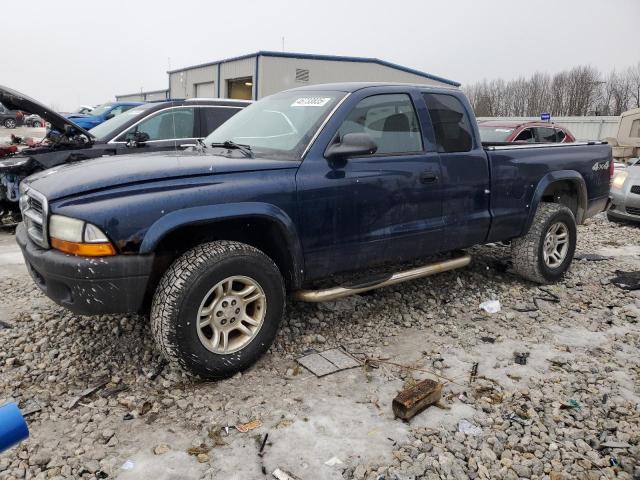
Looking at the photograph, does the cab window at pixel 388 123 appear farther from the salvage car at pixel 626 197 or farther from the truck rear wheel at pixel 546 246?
the salvage car at pixel 626 197

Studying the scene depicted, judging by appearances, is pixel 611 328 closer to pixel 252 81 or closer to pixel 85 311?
Result: pixel 85 311

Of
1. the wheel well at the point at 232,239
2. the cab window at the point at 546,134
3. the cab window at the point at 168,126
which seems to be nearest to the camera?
the wheel well at the point at 232,239

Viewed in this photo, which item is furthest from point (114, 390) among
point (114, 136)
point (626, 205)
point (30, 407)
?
point (626, 205)

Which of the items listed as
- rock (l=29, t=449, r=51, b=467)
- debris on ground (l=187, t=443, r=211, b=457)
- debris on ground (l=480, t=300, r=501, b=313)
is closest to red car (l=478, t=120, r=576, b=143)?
debris on ground (l=480, t=300, r=501, b=313)

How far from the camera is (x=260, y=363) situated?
3.50 metres

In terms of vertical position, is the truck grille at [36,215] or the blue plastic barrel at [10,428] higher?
the truck grille at [36,215]

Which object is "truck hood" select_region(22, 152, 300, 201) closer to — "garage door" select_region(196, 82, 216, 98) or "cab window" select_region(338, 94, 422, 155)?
"cab window" select_region(338, 94, 422, 155)

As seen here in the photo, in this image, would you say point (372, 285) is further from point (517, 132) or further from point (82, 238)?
point (517, 132)

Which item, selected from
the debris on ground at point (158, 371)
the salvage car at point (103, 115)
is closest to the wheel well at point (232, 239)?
the debris on ground at point (158, 371)

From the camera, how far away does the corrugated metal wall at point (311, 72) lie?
2375cm

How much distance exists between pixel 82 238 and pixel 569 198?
4.99 m

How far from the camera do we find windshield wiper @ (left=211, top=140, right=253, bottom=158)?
11.8 ft

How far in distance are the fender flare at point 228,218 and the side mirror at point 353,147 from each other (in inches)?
22.5

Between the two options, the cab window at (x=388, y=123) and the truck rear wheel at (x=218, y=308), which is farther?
the cab window at (x=388, y=123)
